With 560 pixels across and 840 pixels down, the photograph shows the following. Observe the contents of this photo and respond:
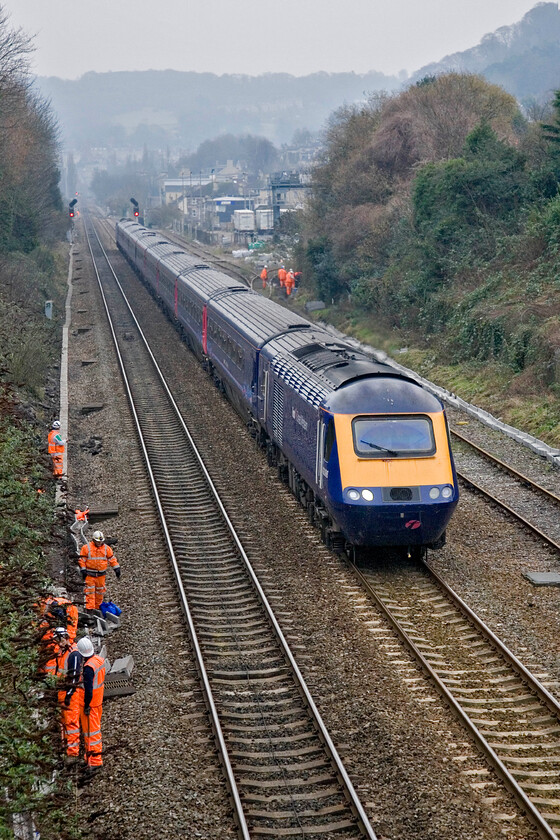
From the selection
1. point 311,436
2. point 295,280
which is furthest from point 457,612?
point 295,280

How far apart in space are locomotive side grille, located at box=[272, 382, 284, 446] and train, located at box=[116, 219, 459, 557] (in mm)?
18

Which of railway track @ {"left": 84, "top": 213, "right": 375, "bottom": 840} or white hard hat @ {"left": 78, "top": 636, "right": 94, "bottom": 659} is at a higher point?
white hard hat @ {"left": 78, "top": 636, "right": 94, "bottom": 659}

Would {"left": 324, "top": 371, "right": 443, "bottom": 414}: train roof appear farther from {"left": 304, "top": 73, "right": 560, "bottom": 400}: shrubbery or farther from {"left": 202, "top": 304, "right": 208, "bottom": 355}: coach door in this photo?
{"left": 202, "top": 304, "right": 208, "bottom": 355}: coach door

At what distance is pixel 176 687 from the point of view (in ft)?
34.2

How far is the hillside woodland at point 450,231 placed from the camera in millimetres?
26344

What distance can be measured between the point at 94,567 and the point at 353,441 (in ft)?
12.6

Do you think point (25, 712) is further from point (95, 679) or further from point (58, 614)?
point (58, 614)

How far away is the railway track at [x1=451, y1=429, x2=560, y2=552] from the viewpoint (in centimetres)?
1541

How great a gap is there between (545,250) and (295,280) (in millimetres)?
21204

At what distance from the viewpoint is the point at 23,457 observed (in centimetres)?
1684

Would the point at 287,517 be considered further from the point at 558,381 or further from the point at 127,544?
the point at 558,381

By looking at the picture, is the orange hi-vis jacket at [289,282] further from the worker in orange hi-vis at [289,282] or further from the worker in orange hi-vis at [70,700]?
the worker in orange hi-vis at [70,700]

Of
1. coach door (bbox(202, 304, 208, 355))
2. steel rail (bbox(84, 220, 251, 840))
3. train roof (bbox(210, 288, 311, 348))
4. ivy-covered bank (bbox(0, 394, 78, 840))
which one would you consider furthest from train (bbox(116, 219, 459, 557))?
coach door (bbox(202, 304, 208, 355))

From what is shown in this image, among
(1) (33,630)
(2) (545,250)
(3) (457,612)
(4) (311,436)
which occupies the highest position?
(2) (545,250)
